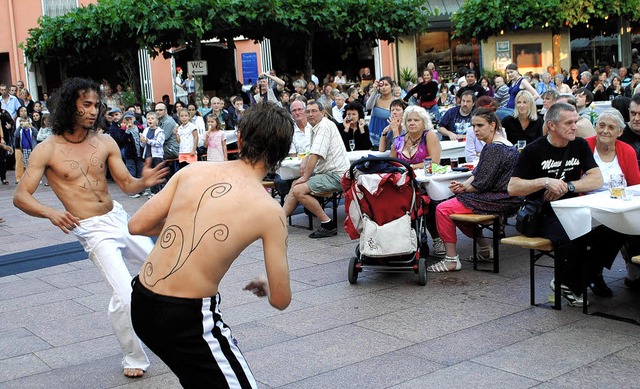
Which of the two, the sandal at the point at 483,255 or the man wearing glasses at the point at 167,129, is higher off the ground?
the man wearing glasses at the point at 167,129

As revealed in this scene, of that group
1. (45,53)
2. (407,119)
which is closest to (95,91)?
(407,119)

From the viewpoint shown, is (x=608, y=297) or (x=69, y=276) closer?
(x=608, y=297)

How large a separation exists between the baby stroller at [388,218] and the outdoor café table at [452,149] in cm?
354

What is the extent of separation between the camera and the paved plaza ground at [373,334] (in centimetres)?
481

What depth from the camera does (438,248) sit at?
8.16 m

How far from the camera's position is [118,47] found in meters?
18.4

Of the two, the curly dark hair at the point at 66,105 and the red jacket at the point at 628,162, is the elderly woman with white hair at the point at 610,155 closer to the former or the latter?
the red jacket at the point at 628,162

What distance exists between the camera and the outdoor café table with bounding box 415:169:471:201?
7.76 m

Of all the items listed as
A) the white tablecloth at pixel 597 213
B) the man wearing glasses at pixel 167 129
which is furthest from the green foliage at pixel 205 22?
the white tablecloth at pixel 597 213

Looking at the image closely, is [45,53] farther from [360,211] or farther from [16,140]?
[360,211]

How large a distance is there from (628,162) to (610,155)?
15cm

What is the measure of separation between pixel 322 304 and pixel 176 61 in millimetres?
22364

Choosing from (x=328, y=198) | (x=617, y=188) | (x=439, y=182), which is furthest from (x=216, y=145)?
(x=617, y=188)

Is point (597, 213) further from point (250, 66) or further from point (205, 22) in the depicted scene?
point (250, 66)
